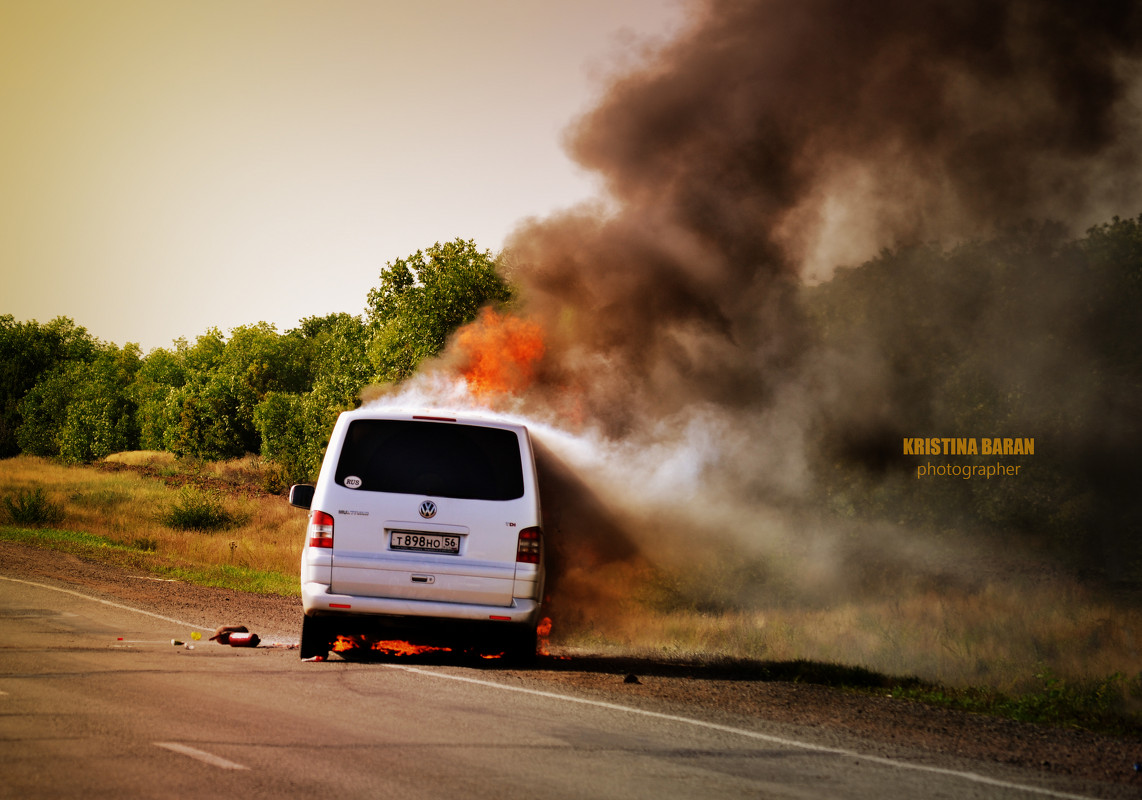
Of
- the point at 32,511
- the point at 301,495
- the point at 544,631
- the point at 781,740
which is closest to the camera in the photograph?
the point at 781,740

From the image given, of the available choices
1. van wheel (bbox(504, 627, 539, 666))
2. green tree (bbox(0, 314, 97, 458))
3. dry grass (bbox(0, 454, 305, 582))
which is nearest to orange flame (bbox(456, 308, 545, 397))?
dry grass (bbox(0, 454, 305, 582))

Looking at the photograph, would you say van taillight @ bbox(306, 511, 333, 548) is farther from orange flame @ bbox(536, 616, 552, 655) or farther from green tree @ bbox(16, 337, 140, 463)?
green tree @ bbox(16, 337, 140, 463)

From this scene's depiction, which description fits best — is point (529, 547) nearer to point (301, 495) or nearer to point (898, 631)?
point (301, 495)

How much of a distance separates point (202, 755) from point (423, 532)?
2.96m

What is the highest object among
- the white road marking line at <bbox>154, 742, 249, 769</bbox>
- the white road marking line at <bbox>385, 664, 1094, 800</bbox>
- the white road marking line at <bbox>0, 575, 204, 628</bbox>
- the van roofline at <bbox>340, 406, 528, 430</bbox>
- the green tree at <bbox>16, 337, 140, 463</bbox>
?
the green tree at <bbox>16, 337, 140, 463</bbox>

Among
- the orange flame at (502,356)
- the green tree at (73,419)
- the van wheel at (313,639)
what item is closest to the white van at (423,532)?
the van wheel at (313,639)

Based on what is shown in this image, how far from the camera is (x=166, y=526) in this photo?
91.5 ft

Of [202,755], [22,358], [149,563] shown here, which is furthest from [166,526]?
[22,358]

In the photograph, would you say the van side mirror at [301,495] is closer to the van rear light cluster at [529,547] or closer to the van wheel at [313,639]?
the van wheel at [313,639]

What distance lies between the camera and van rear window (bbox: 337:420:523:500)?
823 cm

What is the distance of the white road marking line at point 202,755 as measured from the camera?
17.0 ft

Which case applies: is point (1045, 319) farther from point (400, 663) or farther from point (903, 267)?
point (400, 663)

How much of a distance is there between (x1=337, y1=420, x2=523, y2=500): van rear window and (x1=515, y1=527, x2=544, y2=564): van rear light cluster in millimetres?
343

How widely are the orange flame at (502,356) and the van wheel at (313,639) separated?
Result: 778 cm
